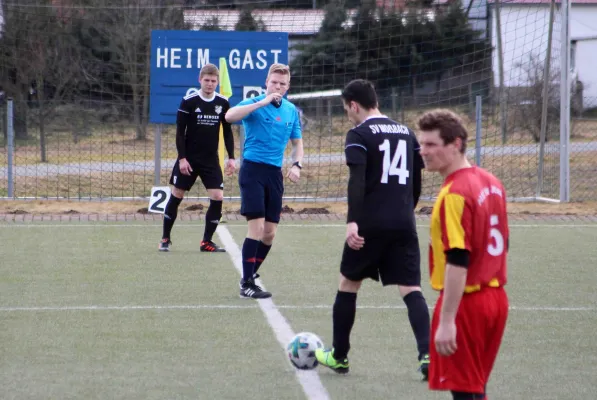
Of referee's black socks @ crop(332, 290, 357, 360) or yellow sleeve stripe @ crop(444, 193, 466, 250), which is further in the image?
referee's black socks @ crop(332, 290, 357, 360)

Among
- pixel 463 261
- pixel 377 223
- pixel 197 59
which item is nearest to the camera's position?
pixel 463 261

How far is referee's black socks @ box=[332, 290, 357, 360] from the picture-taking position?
5594 millimetres

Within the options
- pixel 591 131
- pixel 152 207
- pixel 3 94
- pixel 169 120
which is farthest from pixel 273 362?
pixel 591 131

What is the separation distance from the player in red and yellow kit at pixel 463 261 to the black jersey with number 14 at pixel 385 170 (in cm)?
157

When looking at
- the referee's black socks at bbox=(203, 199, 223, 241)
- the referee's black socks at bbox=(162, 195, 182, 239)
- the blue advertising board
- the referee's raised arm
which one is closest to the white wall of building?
the blue advertising board

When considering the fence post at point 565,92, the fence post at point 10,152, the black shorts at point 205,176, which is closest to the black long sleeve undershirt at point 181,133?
the black shorts at point 205,176

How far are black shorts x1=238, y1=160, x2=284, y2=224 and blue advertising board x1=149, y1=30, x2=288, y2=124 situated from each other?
23.7 feet

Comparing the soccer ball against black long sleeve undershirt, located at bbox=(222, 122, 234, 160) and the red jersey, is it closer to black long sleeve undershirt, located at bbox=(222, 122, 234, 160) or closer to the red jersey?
the red jersey

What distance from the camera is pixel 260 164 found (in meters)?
8.03

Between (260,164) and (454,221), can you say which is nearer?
(454,221)

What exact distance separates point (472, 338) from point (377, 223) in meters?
1.83

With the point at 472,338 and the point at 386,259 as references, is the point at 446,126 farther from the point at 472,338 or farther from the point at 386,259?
the point at 386,259

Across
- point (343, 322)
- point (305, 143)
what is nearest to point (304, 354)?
point (343, 322)

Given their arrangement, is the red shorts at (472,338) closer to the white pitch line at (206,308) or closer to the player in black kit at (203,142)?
the white pitch line at (206,308)
